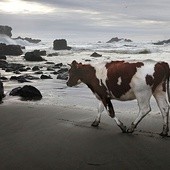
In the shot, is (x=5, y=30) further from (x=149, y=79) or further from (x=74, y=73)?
(x=149, y=79)

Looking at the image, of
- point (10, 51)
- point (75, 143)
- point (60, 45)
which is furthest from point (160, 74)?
point (60, 45)

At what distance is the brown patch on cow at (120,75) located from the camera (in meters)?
7.80

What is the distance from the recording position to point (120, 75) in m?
7.95

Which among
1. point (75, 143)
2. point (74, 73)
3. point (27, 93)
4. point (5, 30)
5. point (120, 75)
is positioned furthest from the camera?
point (5, 30)

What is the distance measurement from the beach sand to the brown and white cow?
472 mm

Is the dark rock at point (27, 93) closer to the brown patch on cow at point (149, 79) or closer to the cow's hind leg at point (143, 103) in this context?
the cow's hind leg at point (143, 103)

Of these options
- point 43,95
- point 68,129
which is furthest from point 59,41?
point 68,129

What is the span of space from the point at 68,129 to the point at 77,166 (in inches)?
90.3

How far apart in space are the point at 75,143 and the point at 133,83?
68.8 inches

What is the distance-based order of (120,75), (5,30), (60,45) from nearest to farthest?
(120,75) < (60,45) < (5,30)

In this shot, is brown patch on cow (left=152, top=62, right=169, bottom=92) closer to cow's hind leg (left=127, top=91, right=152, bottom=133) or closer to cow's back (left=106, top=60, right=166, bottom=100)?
cow's back (left=106, top=60, right=166, bottom=100)

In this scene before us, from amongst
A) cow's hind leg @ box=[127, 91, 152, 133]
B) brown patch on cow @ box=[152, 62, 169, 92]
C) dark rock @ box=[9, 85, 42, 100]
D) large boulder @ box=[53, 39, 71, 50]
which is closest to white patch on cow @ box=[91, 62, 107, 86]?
cow's hind leg @ box=[127, 91, 152, 133]

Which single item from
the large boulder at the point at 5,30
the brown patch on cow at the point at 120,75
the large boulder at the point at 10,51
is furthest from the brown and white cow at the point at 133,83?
the large boulder at the point at 5,30

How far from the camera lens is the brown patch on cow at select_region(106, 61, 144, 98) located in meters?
7.80
